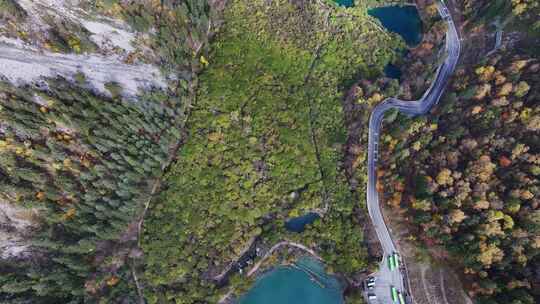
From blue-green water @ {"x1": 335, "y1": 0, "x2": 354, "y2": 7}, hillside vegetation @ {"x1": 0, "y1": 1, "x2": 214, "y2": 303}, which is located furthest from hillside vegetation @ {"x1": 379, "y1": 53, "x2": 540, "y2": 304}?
hillside vegetation @ {"x1": 0, "y1": 1, "x2": 214, "y2": 303}

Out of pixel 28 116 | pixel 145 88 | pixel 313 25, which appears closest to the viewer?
pixel 28 116

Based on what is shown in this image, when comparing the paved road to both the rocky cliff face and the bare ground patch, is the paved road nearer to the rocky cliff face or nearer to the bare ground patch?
the bare ground patch

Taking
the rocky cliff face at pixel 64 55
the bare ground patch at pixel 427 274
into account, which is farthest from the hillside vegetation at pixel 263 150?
the rocky cliff face at pixel 64 55

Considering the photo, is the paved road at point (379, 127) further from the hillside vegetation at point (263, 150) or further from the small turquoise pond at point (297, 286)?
the small turquoise pond at point (297, 286)

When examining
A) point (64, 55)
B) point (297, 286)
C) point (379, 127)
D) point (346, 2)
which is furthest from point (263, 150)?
point (346, 2)

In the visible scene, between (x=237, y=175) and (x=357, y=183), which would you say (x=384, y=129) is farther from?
(x=237, y=175)

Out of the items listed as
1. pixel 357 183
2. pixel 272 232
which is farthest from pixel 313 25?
pixel 272 232
